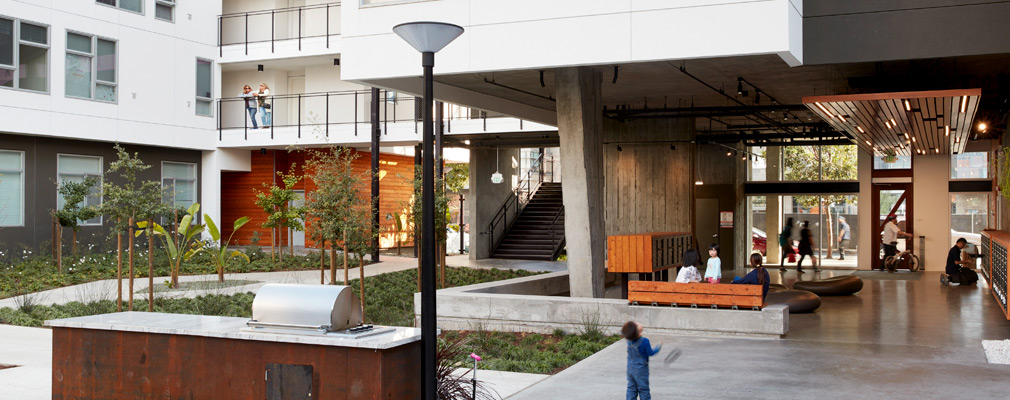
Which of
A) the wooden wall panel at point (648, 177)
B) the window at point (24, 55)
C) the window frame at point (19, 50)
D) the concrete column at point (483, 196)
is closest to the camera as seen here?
the wooden wall panel at point (648, 177)

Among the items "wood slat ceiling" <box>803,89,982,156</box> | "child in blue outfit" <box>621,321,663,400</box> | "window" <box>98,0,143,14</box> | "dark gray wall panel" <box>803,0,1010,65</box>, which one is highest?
"window" <box>98,0,143,14</box>

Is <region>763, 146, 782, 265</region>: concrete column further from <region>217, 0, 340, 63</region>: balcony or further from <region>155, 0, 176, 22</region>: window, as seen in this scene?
<region>155, 0, 176, 22</region>: window

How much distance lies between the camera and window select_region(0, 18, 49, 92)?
79.2 feet

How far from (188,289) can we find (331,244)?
5998mm

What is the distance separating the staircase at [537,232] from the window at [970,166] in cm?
1224

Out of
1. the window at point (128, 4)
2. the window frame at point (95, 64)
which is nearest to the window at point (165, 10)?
the window at point (128, 4)

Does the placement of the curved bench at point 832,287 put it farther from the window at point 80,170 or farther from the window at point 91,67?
the window at point 91,67

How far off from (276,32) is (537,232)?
42.4ft

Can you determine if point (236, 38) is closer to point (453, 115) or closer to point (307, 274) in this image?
point (453, 115)

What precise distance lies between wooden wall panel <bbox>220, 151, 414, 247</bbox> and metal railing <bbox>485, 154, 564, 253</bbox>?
4636mm

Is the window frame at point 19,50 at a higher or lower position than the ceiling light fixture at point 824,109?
higher

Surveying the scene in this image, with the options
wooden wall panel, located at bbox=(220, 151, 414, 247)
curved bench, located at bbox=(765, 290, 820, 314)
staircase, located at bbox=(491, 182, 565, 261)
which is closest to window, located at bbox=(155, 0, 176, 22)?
wooden wall panel, located at bbox=(220, 151, 414, 247)

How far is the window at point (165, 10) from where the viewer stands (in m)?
29.2

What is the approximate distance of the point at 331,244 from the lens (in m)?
15.4
